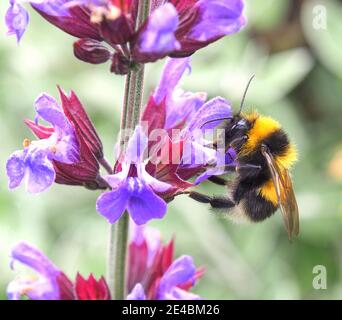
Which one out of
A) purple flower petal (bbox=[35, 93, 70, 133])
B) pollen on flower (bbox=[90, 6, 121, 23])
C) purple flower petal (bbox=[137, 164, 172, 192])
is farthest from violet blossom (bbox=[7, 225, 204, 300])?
pollen on flower (bbox=[90, 6, 121, 23])

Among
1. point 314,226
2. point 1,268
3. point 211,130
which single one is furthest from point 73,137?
point 314,226

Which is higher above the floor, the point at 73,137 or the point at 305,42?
the point at 305,42

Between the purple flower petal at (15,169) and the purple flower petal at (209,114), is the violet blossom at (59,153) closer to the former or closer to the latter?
the purple flower petal at (15,169)

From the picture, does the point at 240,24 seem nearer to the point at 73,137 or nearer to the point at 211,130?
the point at 211,130

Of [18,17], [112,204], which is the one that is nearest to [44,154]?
[112,204]

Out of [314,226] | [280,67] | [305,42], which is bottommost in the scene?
[314,226]

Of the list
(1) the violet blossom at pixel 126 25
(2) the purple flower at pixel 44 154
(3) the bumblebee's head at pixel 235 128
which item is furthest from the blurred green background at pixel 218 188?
(1) the violet blossom at pixel 126 25

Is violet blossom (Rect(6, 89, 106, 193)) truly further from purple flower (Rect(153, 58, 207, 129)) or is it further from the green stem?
purple flower (Rect(153, 58, 207, 129))

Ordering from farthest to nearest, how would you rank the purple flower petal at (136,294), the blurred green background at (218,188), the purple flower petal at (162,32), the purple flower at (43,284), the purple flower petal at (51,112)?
the blurred green background at (218,188)
the purple flower at (43,284)
the purple flower petal at (136,294)
the purple flower petal at (51,112)
the purple flower petal at (162,32)
